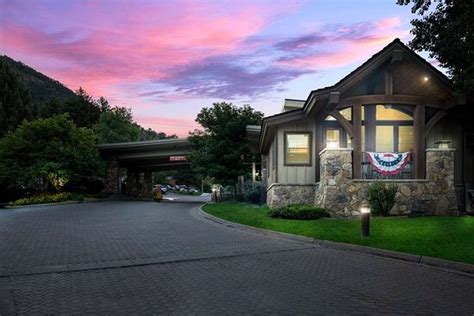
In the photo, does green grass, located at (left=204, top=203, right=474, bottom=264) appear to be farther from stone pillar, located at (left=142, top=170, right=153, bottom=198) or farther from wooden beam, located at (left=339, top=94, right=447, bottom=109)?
stone pillar, located at (left=142, top=170, right=153, bottom=198)

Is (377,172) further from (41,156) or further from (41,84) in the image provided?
(41,84)

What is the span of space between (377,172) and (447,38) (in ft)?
18.4

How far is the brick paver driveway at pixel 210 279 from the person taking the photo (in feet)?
19.5

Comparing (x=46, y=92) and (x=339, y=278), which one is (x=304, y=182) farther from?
(x=46, y=92)

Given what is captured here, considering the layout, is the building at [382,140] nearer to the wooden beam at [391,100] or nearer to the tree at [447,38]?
the wooden beam at [391,100]

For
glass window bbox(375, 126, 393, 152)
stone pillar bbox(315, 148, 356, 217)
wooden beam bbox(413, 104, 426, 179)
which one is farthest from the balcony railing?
glass window bbox(375, 126, 393, 152)

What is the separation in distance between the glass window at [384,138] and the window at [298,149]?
119 inches

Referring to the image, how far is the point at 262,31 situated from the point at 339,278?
13.0 meters

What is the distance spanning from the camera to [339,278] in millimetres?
7605

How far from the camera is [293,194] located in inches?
808

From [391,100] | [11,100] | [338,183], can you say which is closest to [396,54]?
[391,100]

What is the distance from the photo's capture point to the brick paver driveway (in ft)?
19.5

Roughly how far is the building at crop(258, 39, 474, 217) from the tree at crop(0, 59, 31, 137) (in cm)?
4845

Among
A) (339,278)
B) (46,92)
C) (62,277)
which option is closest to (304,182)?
(339,278)
